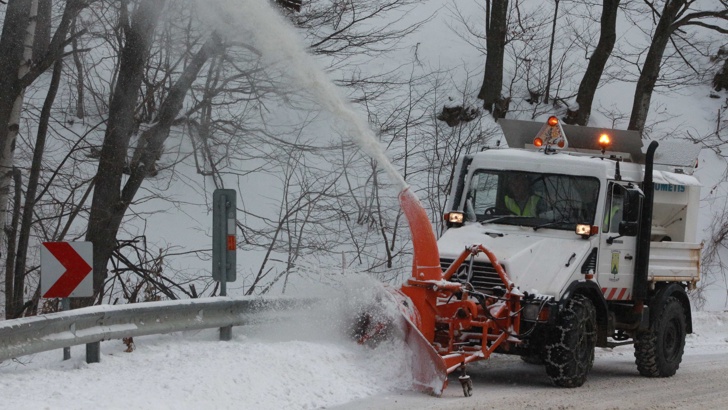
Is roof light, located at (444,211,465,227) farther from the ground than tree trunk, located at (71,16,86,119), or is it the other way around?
tree trunk, located at (71,16,86,119)

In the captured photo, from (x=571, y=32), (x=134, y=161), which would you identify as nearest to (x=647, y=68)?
(x=571, y=32)

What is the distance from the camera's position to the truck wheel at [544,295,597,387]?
8570 mm

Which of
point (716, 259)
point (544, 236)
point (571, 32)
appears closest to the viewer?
point (544, 236)

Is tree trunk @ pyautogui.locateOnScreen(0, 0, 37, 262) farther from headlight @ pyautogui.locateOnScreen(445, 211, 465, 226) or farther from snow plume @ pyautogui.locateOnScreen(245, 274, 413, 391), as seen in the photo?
headlight @ pyautogui.locateOnScreen(445, 211, 465, 226)

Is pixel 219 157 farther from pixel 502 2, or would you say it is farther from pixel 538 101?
pixel 538 101

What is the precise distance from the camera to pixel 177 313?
25.3 ft

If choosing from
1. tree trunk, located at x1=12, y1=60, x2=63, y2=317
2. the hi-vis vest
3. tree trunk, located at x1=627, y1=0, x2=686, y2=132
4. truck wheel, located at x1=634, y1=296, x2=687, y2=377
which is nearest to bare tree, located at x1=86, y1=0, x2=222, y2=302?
tree trunk, located at x1=12, y1=60, x2=63, y2=317

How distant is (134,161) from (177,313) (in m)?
4.53

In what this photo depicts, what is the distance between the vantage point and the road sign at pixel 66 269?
6934 mm

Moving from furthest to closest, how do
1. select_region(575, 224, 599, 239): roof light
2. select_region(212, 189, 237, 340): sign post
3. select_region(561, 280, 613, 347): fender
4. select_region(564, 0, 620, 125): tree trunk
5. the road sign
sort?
select_region(564, 0, 620, 125): tree trunk
select_region(575, 224, 599, 239): roof light
select_region(561, 280, 613, 347): fender
select_region(212, 189, 237, 340): sign post
the road sign

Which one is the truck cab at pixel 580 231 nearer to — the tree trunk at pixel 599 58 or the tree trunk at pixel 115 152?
the tree trunk at pixel 115 152

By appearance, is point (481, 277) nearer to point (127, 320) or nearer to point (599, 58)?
point (127, 320)

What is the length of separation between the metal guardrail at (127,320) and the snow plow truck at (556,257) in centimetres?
103

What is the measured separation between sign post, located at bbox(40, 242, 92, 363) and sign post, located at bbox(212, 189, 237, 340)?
1562 mm
